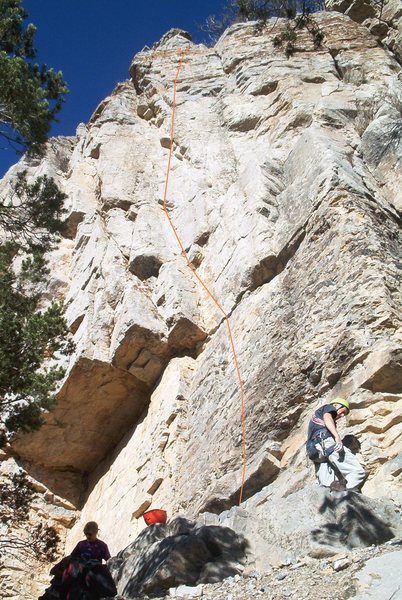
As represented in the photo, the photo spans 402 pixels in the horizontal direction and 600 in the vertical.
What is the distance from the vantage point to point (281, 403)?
9289 mm

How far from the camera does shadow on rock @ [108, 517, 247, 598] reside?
20.8 feet

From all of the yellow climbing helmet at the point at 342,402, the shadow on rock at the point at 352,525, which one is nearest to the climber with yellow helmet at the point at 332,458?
the yellow climbing helmet at the point at 342,402

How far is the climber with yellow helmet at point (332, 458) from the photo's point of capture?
7043 mm

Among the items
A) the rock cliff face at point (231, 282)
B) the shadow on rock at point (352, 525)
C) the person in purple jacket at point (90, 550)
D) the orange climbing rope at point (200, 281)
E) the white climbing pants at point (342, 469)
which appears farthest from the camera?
the orange climbing rope at point (200, 281)

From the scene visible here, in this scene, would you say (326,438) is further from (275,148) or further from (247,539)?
(275,148)

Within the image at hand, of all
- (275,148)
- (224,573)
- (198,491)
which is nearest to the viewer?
(224,573)

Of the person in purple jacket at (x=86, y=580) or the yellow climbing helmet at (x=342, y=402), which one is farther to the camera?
the yellow climbing helmet at (x=342, y=402)

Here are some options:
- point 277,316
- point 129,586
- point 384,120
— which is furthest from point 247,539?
point 384,120

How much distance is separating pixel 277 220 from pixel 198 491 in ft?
18.5

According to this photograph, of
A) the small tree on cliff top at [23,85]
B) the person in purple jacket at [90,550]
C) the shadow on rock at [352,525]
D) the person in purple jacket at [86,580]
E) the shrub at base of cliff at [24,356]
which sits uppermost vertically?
the small tree on cliff top at [23,85]

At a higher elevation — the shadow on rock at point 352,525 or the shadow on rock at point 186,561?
the shadow on rock at point 352,525

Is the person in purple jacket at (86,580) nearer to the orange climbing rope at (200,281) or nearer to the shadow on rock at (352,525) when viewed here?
the shadow on rock at (352,525)

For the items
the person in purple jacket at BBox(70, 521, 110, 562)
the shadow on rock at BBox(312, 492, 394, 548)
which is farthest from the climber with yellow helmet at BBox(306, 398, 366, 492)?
the person in purple jacket at BBox(70, 521, 110, 562)

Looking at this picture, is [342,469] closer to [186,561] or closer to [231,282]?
[186,561]
